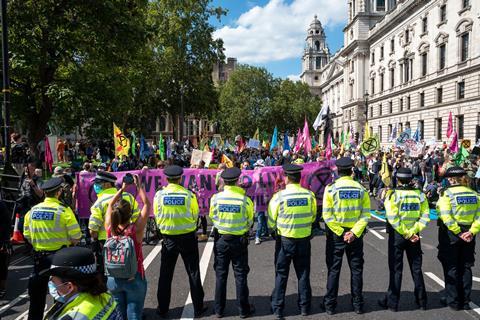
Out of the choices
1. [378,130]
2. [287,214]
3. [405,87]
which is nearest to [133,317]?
[287,214]

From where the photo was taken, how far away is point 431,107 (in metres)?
46.6

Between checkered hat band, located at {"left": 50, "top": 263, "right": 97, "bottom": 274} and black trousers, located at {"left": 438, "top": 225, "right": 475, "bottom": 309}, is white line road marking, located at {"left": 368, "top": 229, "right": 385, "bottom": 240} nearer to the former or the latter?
black trousers, located at {"left": 438, "top": 225, "right": 475, "bottom": 309}

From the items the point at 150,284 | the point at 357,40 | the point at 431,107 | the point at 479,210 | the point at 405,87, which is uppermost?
the point at 357,40

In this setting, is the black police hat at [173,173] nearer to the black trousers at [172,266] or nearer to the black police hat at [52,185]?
the black trousers at [172,266]

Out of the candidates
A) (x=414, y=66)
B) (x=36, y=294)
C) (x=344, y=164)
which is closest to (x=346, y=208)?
(x=344, y=164)

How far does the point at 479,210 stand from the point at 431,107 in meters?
45.9

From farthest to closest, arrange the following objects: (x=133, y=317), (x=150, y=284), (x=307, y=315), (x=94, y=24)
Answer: (x=94, y=24) → (x=150, y=284) → (x=307, y=315) → (x=133, y=317)

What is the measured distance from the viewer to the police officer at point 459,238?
17.6 feet

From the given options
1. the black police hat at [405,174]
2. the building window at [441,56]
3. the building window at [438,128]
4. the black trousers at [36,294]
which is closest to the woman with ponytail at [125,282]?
the black trousers at [36,294]

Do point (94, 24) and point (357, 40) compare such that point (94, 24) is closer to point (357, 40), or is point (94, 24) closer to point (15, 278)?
point (15, 278)

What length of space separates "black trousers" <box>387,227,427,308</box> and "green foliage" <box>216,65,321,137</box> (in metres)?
65.0

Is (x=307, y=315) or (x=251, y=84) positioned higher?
(x=251, y=84)

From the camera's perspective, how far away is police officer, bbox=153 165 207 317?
204 inches

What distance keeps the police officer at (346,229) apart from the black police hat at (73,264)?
3615 millimetres
